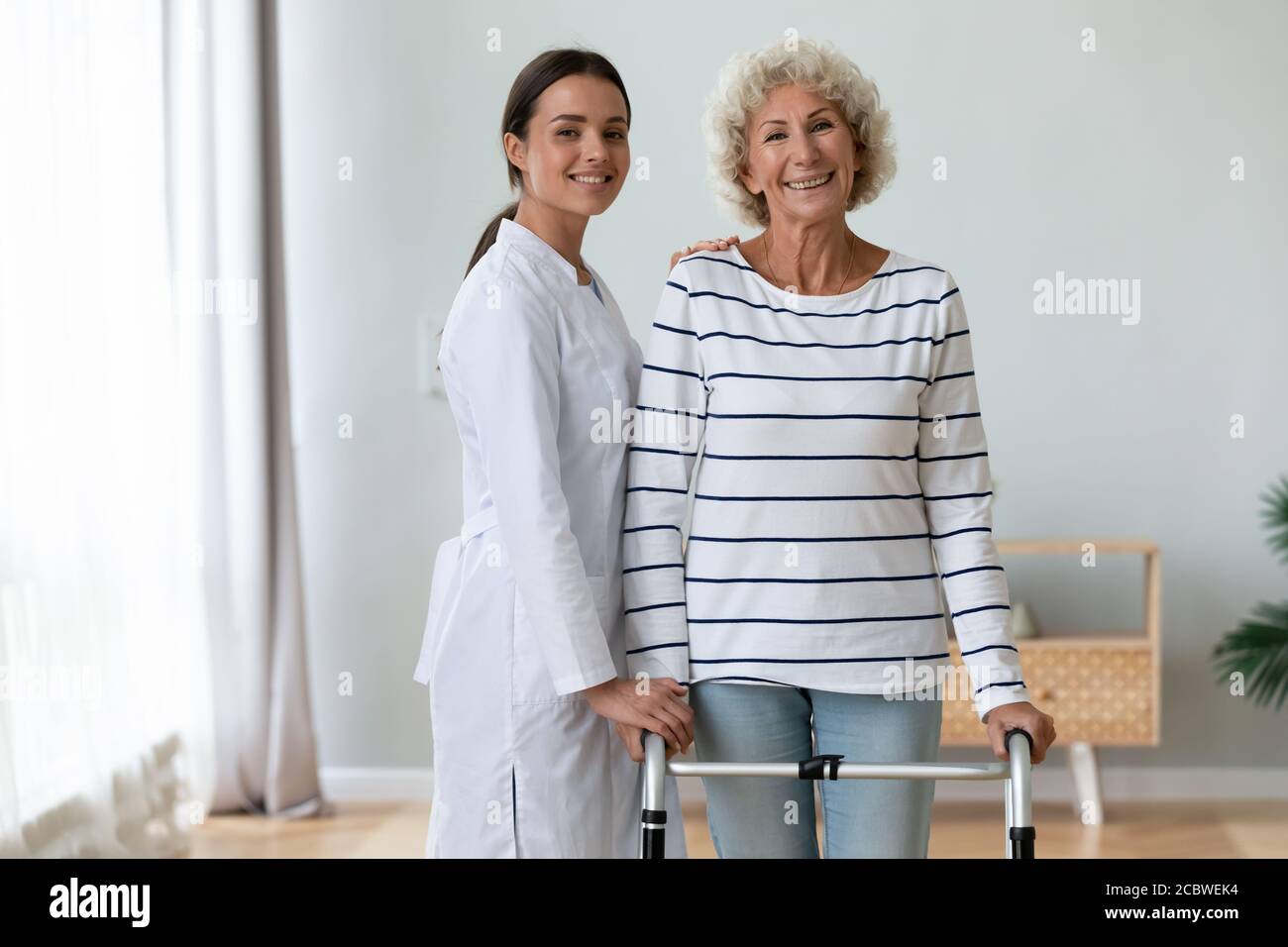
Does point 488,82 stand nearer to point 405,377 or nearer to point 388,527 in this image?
point 405,377

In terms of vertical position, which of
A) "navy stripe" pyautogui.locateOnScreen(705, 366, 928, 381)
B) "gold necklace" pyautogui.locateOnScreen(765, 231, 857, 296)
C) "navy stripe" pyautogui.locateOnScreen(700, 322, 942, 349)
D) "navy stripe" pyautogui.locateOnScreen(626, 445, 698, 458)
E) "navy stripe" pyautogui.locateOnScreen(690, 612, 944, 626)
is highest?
"gold necklace" pyautogui.locateOnScreen(765, 231, 857, 296)

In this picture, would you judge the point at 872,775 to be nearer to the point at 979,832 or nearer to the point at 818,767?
the point at 818,767

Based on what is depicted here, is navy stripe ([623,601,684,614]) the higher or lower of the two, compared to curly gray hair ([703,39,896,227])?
lower

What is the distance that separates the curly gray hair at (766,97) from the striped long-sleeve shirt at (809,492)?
17 centimetres

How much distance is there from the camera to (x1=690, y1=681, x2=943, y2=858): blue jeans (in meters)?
1.44

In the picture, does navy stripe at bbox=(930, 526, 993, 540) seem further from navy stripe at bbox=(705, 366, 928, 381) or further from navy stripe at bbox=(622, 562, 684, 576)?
navy stripe at bbox=(622, 562, 684, 576)

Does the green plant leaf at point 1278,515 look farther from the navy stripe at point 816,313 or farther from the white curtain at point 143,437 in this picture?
the white curtain at point 143,437

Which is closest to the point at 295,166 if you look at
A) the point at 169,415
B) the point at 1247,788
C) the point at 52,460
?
the point at 169,415

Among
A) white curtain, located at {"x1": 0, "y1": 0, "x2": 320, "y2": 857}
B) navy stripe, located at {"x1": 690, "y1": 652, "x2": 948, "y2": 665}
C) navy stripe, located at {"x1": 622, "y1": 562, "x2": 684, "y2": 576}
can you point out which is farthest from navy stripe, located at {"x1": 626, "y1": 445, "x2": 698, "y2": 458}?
white curtain, located at {"x1": 0, "y1": 0, "x2": 320, "y2": 857}

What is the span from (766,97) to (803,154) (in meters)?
0.10

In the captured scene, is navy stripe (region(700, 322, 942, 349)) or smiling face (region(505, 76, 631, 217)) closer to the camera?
navy stripe (region(700, 322, 942, 349))

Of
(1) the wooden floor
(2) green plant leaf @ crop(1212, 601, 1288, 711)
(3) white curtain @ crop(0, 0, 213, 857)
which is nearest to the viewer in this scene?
(3) white curtain @ crop(0, 0, 213, 857)

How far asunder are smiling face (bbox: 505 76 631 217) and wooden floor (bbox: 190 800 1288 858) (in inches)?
76.4
